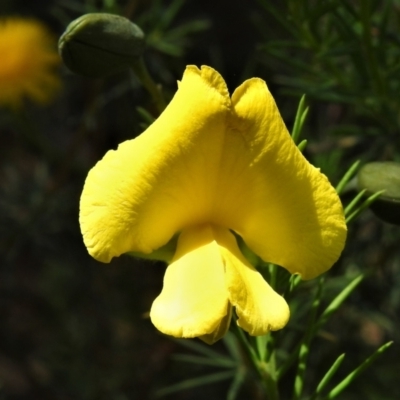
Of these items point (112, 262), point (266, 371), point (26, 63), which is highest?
point (266, 371)

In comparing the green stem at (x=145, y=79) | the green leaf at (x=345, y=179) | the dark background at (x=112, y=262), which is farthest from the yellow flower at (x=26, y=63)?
the green leaf at (x=345, y=179)

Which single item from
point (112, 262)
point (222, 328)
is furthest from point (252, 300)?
point (112, 262)

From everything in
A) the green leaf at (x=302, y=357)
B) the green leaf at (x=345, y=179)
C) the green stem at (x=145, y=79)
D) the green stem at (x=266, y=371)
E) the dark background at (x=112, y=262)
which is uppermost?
the green stem at (x=145, y=79)

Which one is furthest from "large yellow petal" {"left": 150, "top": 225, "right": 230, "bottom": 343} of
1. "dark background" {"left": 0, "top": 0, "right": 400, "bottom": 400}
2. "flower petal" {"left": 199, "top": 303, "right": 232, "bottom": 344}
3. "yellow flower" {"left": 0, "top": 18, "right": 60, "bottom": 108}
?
"yellow flower" {"left": 0, "top": 18, "right": 60, "bottom": 108}

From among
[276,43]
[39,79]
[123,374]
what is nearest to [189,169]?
[276,43]

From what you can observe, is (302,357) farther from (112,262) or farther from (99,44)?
(112,262)

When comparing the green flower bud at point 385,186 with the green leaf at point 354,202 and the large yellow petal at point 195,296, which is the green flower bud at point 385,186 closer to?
the green leaf at point 354,202

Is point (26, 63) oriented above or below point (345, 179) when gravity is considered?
Result: below
